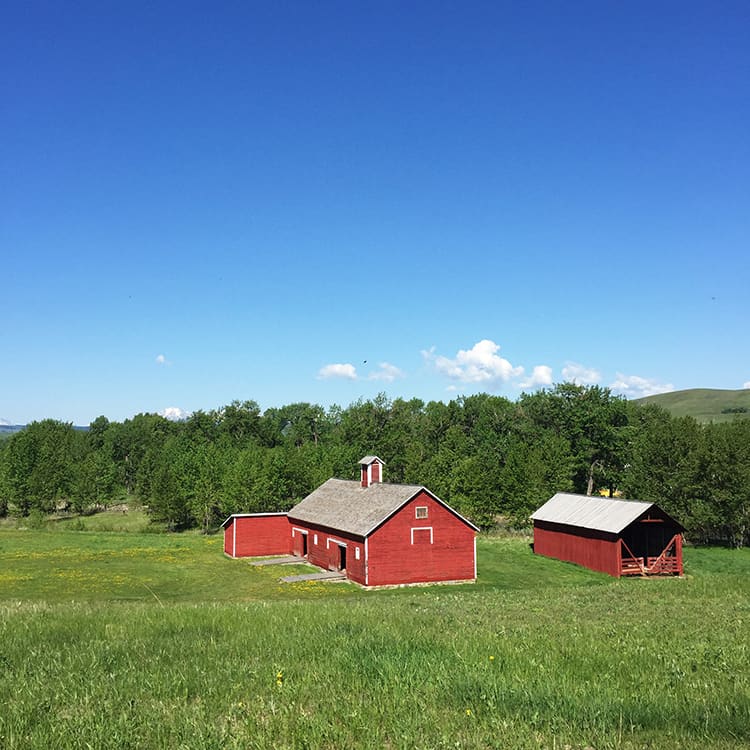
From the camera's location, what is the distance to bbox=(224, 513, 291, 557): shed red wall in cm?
5241

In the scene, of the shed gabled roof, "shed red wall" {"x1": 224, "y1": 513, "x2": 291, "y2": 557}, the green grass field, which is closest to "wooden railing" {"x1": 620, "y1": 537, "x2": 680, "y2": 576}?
the shed gabled roof

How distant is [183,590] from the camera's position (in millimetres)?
38406

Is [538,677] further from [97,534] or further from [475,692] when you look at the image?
[97,534]

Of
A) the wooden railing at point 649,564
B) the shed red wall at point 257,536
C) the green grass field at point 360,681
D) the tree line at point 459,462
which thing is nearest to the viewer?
the green grass field at point 360,681

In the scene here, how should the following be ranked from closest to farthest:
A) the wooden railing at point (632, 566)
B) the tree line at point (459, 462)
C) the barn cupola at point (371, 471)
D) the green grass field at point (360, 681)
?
the green grass field at point (360, 681), the wooden railing at point (632, 566), the barn cupola at point (371, 471), the tree line at point (459, 462)

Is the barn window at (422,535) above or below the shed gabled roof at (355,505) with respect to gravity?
below

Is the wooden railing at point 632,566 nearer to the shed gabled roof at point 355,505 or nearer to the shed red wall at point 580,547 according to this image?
the shed red wall at point 580,547

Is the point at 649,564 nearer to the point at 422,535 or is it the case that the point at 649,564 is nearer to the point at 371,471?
the point at 422,535

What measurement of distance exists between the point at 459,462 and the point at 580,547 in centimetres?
2873

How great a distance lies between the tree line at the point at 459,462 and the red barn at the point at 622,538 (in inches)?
650

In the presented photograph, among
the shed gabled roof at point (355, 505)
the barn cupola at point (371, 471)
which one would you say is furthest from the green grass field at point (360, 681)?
the barn cupola at point (371, 471)

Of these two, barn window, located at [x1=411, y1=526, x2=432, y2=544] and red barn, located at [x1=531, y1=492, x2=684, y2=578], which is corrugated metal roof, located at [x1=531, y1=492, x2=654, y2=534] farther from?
barn window, located at [x1=411, y1=526, x2=432, y2=544]

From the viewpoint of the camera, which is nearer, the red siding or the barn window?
the red siding

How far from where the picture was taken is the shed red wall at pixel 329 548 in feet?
138
